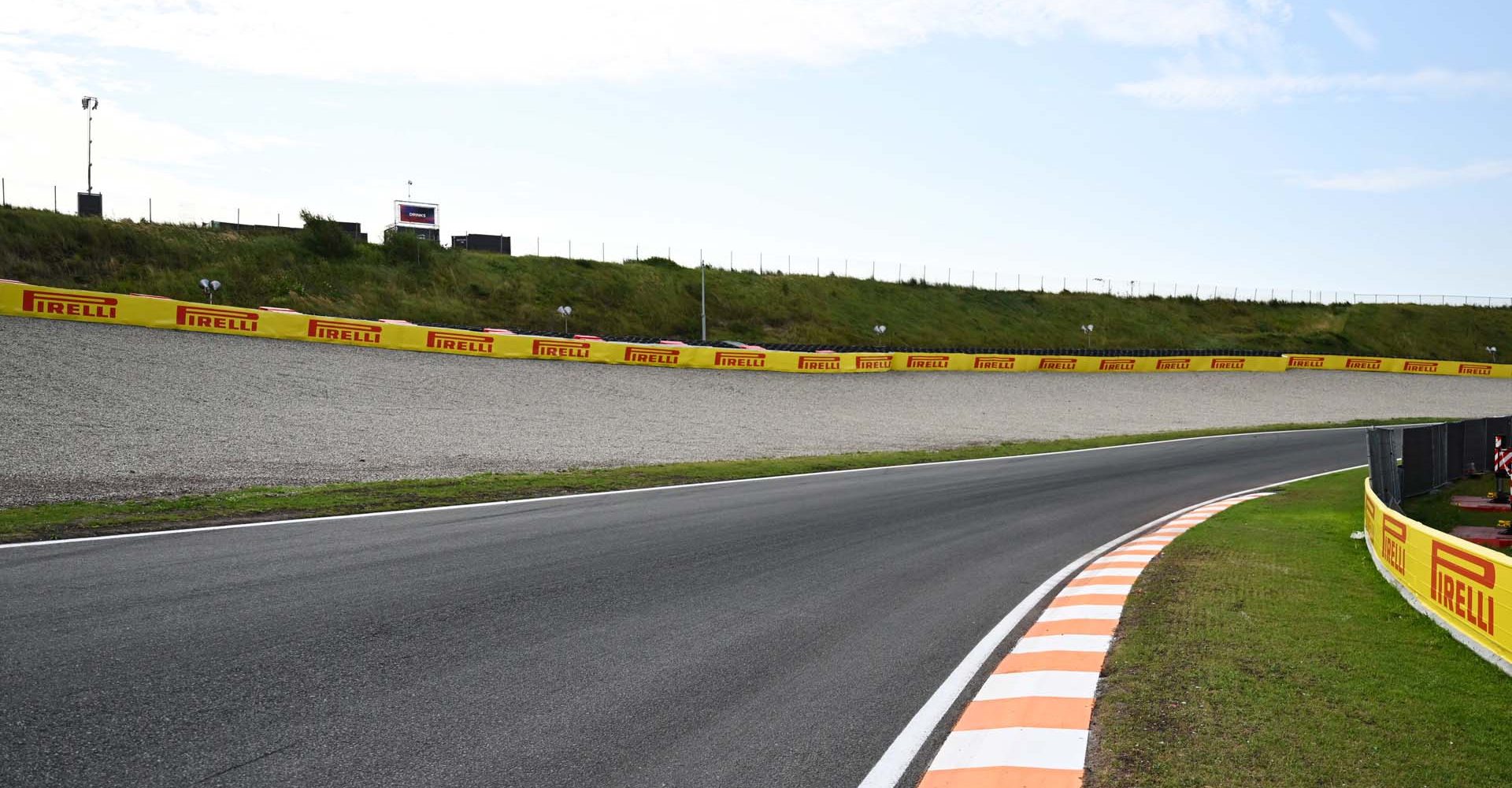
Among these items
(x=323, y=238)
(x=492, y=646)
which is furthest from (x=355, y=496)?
(x=323, y=238)

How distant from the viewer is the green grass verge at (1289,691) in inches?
183

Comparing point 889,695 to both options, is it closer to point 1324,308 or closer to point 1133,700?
point 1133,700

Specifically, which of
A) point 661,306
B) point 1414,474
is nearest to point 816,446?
point 1414,474

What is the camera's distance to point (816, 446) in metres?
28.6

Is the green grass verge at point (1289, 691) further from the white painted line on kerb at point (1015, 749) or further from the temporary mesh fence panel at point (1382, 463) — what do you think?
the temporary mesh fence panel at point (1382, 463)

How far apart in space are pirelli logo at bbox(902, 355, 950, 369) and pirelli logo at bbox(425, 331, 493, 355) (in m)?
20.1

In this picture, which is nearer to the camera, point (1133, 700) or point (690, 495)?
point (1133, 700)

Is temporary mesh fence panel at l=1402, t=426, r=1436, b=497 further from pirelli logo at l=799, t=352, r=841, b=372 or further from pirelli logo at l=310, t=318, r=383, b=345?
pirelli logo at l=310, t=318, r=383, b=345

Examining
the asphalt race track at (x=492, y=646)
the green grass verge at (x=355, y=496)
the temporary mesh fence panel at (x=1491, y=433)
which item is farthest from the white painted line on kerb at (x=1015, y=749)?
the temporary mesh fence panel at (x=1491, y=433)

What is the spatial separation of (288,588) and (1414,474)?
19.7 m

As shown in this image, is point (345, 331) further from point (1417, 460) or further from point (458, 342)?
point (1417, 460)

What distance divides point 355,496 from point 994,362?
39.1 metres

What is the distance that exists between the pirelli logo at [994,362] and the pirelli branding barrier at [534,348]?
5 cm

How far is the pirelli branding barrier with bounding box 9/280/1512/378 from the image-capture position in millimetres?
28328
